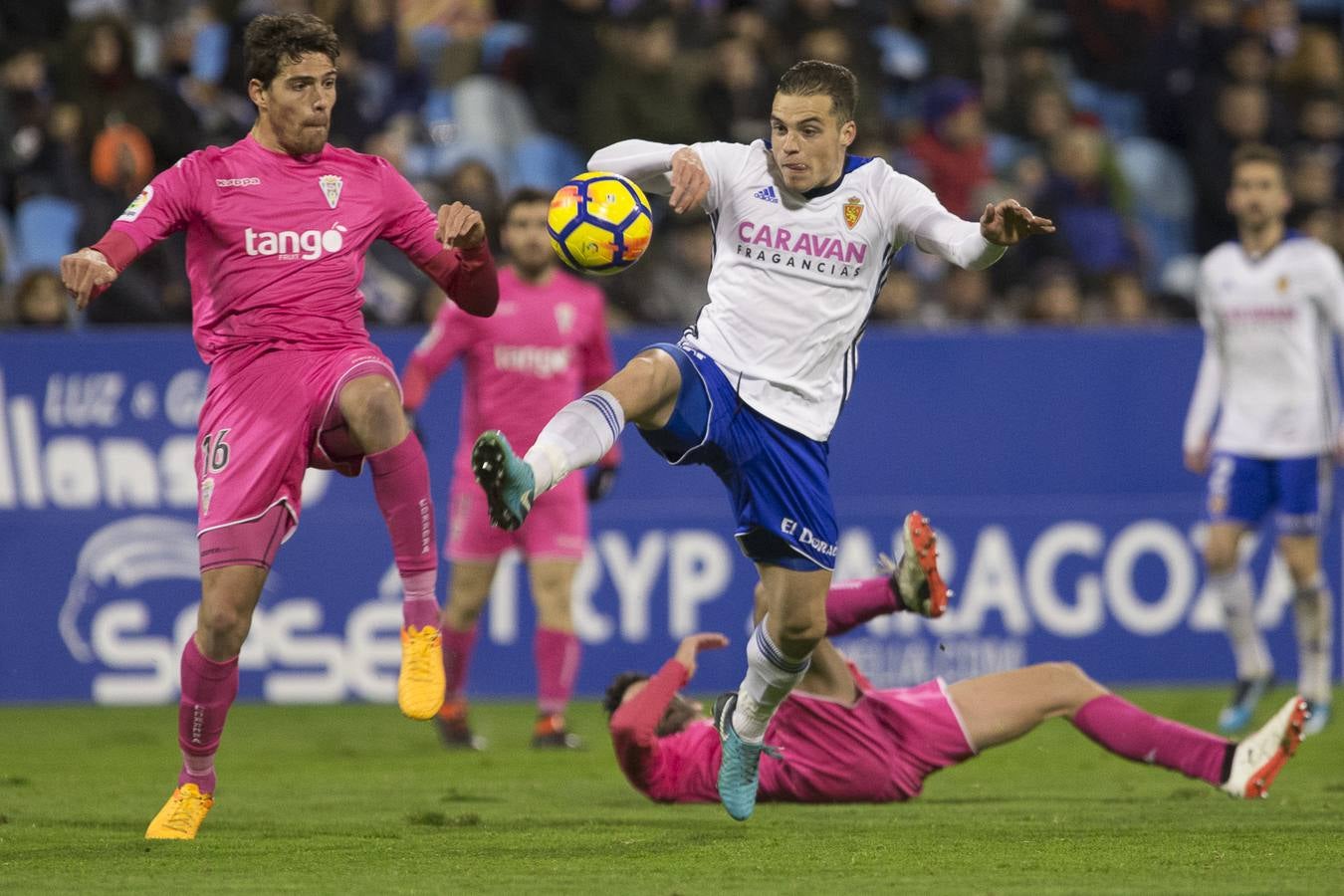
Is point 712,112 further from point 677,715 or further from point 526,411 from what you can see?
point 677,715

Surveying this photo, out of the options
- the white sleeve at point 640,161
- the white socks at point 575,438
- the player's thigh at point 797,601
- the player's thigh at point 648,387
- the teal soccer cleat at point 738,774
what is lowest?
the teal soccer cleat at point 738,774

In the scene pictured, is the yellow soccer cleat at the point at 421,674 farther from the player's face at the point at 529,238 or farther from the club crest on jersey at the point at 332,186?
the player's face at the point at 529,238

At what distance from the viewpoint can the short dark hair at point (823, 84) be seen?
6645 millimetres

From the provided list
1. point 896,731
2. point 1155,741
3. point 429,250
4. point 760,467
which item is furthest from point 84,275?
point 1155,741

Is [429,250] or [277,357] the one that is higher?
[429,250]

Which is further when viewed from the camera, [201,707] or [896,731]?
[896,731]

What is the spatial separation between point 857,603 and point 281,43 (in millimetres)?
2829

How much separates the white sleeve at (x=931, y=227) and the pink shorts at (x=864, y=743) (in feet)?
4.96

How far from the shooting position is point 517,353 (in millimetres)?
10156

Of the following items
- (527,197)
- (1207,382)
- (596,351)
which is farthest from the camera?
(1207,382)

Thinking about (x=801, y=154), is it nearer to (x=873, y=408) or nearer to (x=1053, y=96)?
(x=873, y=408)

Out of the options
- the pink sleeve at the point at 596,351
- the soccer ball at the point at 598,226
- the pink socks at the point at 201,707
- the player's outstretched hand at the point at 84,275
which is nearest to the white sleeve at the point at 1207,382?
the pink sleeve at the point at 596,351

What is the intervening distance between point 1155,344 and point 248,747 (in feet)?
19.5

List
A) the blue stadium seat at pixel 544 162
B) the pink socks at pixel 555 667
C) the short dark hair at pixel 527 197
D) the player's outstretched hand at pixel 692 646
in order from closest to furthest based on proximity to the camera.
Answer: the player's outstretched hand at pixel 692 646
the short dark hair at pixel 527 197
the pink socks at pixel 555 667
the blue stadium seat at pixel 544 162
